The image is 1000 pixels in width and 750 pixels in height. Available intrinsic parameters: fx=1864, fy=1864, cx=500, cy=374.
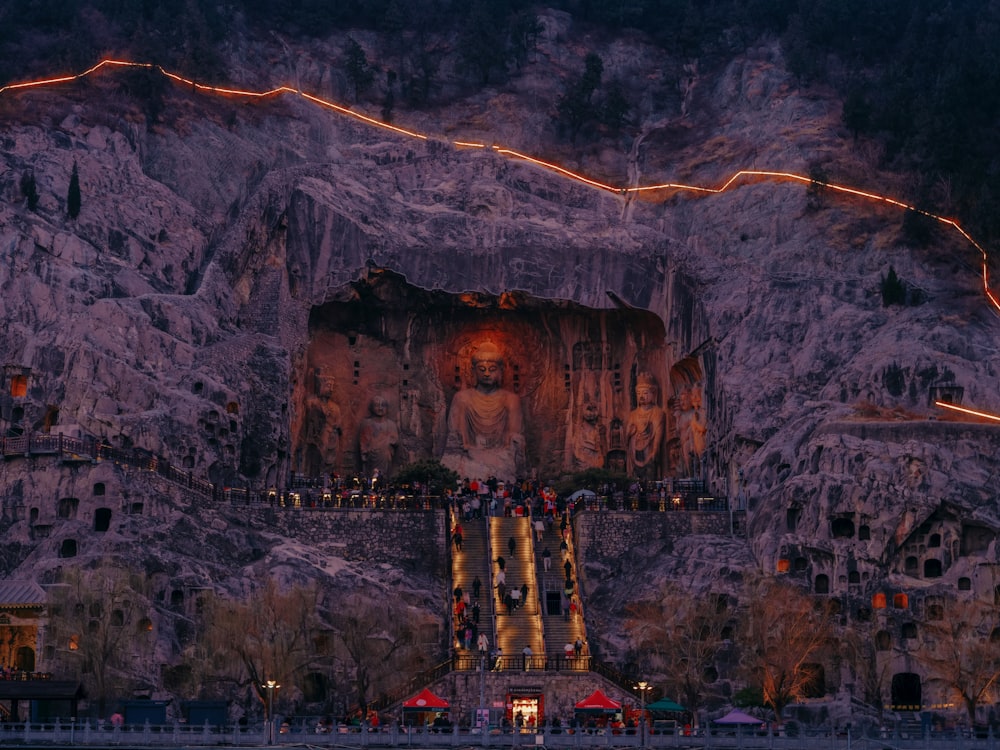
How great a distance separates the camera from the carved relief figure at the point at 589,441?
94.8 meters

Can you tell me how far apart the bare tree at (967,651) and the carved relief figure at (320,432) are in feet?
108

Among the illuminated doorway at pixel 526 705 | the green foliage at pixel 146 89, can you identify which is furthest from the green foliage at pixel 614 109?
the illuminated doorway at pixel 526 705

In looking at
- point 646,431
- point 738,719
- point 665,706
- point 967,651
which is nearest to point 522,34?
point 646,431

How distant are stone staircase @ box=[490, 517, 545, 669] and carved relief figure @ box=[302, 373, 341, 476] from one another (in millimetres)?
14710

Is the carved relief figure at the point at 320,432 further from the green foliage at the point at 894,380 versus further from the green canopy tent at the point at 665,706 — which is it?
the green canopy tent at the point at 665,706

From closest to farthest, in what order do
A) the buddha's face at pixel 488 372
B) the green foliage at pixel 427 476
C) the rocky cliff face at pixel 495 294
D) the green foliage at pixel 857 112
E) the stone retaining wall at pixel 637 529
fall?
1. the rocky cliff face at pixel 495 294
2. the stone retaining wall at pixel 637 529
3. the green foliage at pixel 427 476
4. the buddha's face at pixel 488 372
5. the green foliage at pixel 857 112

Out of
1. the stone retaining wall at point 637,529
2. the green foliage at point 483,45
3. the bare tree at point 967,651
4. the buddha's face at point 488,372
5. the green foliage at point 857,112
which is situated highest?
the green foliage at point 483,45

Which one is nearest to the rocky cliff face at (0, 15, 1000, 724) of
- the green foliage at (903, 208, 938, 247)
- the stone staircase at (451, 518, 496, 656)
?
the green foliage at (903, 208, 938, 247)

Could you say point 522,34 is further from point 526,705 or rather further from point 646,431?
point 526,705

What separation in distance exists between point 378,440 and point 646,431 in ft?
44.1

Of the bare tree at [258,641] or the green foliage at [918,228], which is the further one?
the green foliage at [918,228]

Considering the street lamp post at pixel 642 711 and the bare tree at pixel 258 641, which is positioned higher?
the bare tree at pixel 258 641

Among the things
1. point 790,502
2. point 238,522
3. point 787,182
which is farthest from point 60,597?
point 787,182

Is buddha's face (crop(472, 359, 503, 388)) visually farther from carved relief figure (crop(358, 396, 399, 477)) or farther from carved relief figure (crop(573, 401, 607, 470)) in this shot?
carved relief figure (crop(358, 396, 399, 477))
